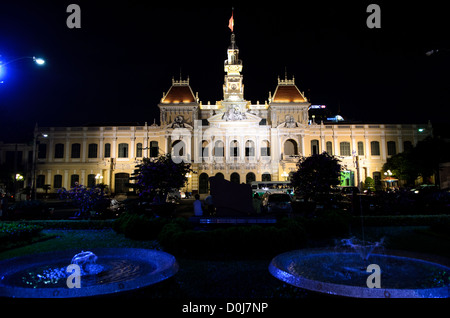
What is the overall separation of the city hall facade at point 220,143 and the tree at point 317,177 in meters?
20.7

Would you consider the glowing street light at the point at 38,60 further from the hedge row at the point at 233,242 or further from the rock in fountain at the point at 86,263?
the rock in fountain at the point at 86,263

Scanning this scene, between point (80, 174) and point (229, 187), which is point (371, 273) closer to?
point (229, 187)

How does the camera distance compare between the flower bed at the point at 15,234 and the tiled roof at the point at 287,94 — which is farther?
the tiled roof at the point at 287,94

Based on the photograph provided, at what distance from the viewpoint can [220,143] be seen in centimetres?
4203

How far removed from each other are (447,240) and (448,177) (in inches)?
871

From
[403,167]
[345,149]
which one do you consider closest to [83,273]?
[403,167]

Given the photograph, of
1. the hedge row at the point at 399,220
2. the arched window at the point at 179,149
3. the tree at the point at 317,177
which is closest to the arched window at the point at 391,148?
the tree at the point at 317,177

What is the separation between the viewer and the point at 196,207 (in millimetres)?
10906

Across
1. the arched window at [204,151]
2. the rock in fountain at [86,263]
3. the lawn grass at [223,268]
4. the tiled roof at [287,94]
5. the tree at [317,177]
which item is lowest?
the lawn grass at [223,268]

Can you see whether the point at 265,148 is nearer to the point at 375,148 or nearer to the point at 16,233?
the point at 375,148

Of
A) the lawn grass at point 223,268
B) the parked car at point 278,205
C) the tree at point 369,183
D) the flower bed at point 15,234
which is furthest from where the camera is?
the tree at point 369,183

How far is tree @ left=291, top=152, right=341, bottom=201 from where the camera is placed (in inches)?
737

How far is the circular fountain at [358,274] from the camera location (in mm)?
4480
